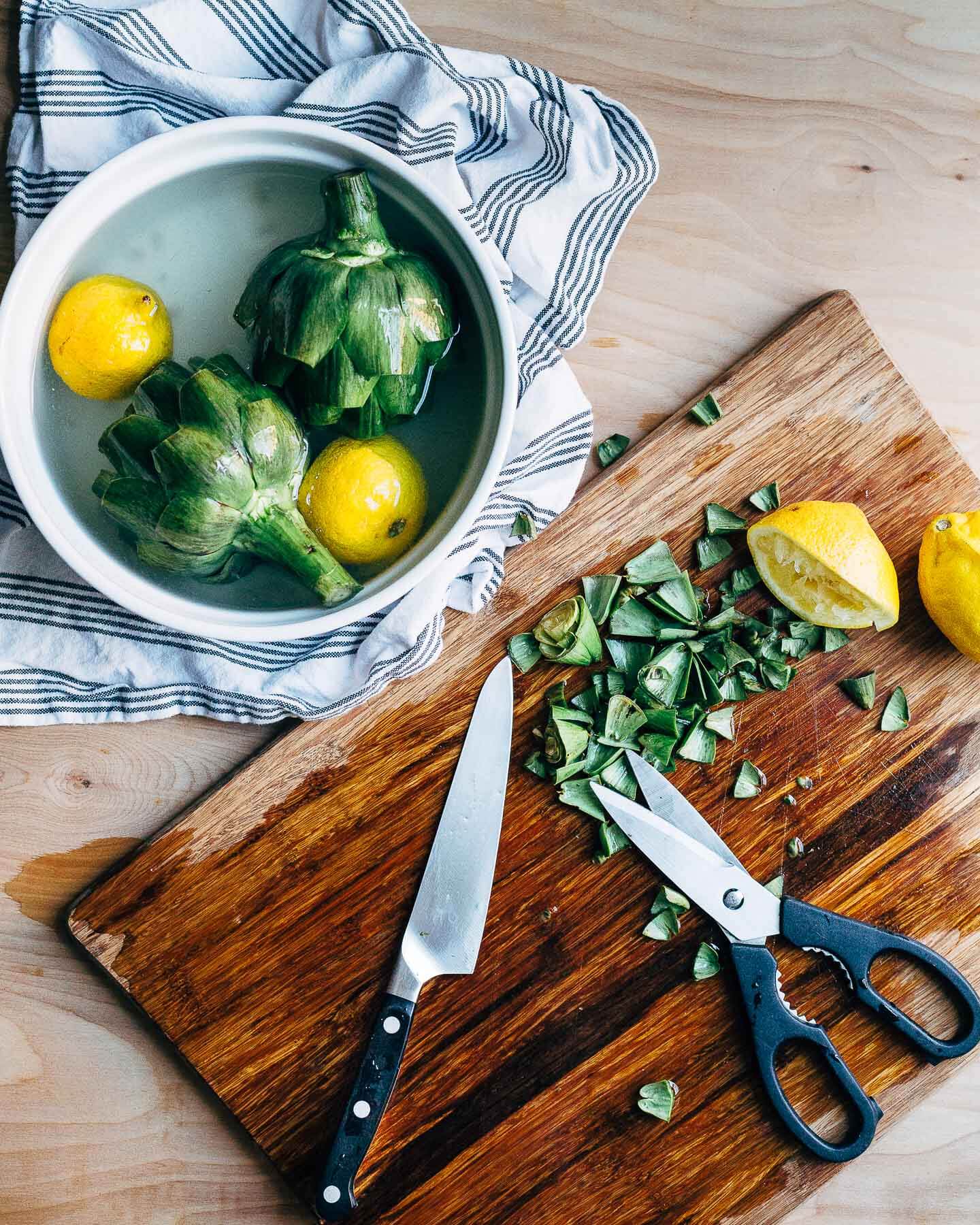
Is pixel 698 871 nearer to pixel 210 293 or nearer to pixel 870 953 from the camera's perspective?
pixel 870 953

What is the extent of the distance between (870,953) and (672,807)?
0.85 feet

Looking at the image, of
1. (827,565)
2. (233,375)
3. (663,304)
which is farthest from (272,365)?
(827,565)

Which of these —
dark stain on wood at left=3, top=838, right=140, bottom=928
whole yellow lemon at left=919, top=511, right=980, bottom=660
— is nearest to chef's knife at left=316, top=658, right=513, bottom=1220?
dark stain on wood at left=3, top=838, right=140, bottom=928

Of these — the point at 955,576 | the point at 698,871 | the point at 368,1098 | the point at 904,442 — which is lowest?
the point at 368,1098

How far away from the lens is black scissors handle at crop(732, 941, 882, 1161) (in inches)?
40.1

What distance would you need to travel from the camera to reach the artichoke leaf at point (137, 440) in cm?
84

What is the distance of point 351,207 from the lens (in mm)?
845

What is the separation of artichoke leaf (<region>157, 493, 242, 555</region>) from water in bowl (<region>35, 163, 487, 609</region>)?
0.28 ft

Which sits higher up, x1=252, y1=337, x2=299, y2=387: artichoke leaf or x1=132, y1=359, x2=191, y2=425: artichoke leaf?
x1=252, y1=337, x2=299, y2=387: artichoke leaf

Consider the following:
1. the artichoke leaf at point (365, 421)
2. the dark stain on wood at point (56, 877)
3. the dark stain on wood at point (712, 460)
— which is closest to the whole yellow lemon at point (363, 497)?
the artichoke leaf at point (365, 421)

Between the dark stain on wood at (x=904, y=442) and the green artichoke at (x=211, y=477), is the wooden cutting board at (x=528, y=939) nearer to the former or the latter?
the dark stain on wood at (x=904, y=442)

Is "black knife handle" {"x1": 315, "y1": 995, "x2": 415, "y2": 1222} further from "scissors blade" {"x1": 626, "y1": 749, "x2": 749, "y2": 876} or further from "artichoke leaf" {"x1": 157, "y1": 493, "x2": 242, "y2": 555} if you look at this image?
"artichoke leaf" {"x1": 157, "y1": 493, "x2": 242, "y2": 555}

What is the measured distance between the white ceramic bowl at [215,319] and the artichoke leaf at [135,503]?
0.04m

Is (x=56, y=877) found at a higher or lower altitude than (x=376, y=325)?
lower
